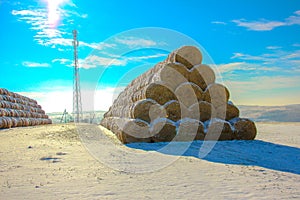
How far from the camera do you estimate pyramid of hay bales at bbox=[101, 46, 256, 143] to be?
6852 mm

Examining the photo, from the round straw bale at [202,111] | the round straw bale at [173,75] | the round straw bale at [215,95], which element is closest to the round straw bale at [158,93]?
the round straw bale at [173,75]

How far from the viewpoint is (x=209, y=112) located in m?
7.76

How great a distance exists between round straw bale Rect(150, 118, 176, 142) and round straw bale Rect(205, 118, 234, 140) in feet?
3.32

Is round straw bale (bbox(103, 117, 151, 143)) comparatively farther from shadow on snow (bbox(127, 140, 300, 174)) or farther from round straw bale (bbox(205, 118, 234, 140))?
round straw bale (bbox(205, 118, 234, 140))

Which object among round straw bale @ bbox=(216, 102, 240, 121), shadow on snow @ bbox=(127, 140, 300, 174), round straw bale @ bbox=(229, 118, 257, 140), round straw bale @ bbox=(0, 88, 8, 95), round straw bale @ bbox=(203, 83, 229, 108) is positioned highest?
round straw bale @ bbox=(0, 88, 8, 95)

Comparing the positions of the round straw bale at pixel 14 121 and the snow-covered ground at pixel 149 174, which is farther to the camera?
the round straw bale at pixel 14 121

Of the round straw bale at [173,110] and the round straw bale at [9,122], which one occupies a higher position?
the round straw bale at [173,110]

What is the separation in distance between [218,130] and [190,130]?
0.85m

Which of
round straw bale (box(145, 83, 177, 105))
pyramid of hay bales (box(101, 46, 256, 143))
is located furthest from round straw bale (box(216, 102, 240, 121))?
round straw bale (box(145, 83, 177, 105))

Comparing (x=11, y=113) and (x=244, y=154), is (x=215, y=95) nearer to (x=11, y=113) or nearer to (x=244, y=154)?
(x=244, y=154)

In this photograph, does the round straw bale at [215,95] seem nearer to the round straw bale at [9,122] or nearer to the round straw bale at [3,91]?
the round straw bale at [9,122]

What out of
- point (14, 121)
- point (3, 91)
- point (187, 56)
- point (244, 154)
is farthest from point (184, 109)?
point (3, 91)

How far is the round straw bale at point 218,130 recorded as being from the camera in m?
7.18

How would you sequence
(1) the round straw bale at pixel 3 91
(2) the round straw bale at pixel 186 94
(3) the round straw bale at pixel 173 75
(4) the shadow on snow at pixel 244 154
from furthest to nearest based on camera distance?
(1) the round straw bale at pixel 3 91 → (3) the round straw bale at pixel 173 75 → (2) the round straw bale at pixel 186 94 → (4) the shadow on snow at pixel 244 154
